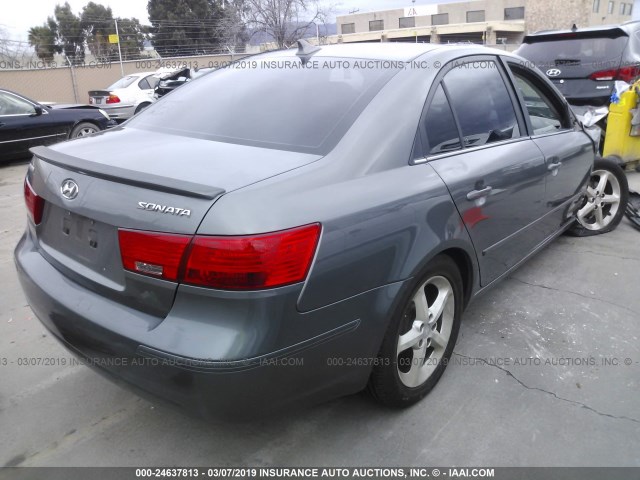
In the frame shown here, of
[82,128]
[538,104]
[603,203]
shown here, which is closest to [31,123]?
[82,128]

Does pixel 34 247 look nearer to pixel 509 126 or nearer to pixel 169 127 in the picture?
pixel 169 127

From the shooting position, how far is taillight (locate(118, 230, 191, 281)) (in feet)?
5.87

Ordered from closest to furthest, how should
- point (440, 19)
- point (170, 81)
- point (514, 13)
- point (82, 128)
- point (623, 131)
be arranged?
1. point (623, 131)
2. point (82, 128)
3. point (170, 81)
4. point (514, 13)
5. point (440, 19)

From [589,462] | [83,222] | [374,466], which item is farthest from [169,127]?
[589,462]

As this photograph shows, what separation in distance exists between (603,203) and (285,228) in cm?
406

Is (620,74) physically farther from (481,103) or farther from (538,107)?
A: (481,103)

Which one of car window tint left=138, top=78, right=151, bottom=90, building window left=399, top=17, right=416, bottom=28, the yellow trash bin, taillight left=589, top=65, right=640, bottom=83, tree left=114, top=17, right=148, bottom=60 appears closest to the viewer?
the yellow trash bin

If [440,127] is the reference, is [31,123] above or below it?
below

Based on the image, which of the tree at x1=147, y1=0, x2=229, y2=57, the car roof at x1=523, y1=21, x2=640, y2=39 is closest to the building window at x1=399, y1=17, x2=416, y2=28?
the tree at x1=147, y1=0, x2=229, y2=57

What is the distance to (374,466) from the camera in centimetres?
223

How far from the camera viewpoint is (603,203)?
4.83 meters

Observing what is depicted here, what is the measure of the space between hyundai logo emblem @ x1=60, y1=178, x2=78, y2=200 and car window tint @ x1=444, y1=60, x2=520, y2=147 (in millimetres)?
1807

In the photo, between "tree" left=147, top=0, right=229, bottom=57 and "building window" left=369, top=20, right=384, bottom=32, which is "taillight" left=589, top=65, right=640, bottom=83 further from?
"building window" left=369, top=20, right=384, bottom=32

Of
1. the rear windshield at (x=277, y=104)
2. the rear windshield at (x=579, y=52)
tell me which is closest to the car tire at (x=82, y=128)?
the rear windshield at (x=277, y=104)
